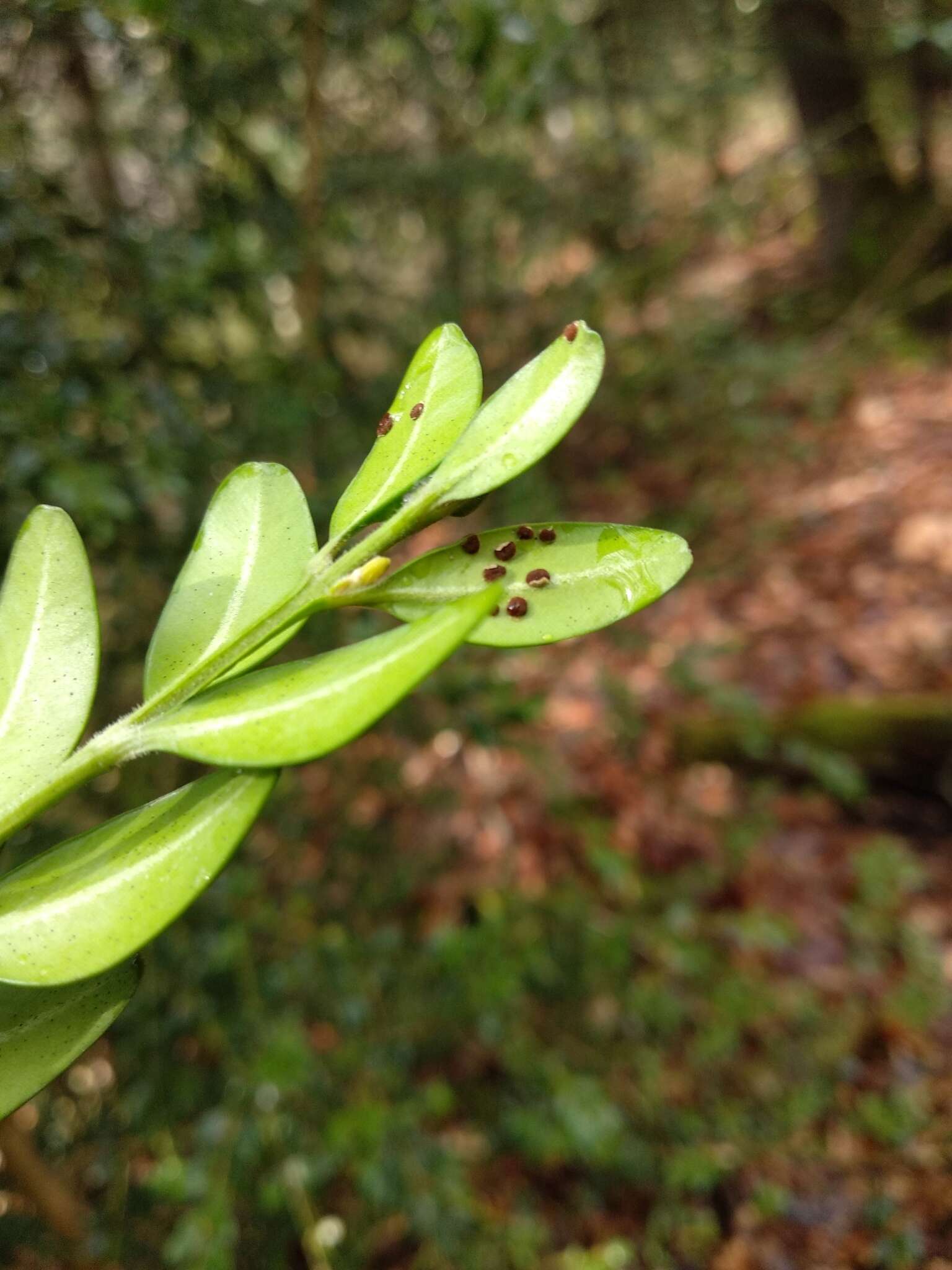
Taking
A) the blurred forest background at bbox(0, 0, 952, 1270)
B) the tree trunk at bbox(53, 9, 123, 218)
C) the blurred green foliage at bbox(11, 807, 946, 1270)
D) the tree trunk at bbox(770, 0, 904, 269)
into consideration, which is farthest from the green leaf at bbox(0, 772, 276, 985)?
the tree trunk at bbox(770, 0, 904, 269)

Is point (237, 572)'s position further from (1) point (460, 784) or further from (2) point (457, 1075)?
(1) point (460, 784)

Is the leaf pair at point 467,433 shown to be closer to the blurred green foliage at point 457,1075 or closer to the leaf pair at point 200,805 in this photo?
the leaf pair at point 200,805

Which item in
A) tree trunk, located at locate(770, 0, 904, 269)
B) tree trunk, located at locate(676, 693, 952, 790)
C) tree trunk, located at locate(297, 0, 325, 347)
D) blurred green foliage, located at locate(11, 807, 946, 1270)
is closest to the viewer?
blurred green foliage, located at locate(11, 807, 946, 1270)

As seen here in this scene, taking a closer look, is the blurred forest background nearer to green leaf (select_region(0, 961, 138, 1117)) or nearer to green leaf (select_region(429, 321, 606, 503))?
green leaf (select_region(0, 961, 138, 1117))

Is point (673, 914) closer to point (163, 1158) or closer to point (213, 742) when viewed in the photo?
point (163, 1158)

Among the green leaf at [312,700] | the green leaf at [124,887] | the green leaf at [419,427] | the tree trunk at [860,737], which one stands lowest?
the tree trunk at [860,737]

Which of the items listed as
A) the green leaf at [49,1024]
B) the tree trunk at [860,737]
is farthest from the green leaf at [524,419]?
the tree trunk at [860,737]

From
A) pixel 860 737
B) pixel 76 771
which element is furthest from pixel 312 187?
pixel 860 737
